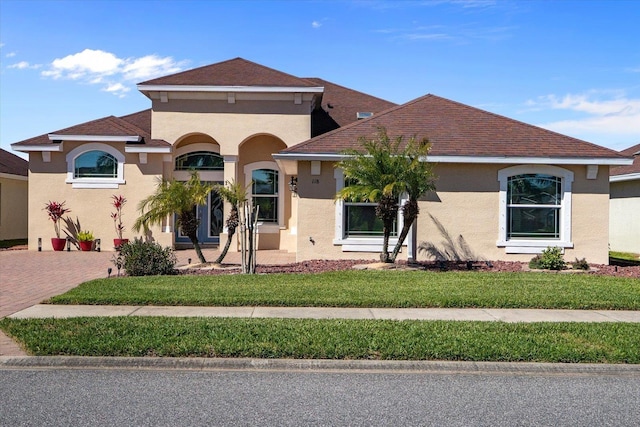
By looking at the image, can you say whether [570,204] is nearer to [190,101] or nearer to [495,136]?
[495,136]

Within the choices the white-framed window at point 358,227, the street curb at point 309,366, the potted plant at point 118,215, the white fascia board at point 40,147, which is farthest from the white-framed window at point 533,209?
the white fascia board at point 40,147

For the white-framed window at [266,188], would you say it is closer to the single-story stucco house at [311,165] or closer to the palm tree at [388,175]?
the single-story stucco house at [311,165]

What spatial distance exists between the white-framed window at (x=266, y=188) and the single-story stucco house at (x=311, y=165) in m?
0.04

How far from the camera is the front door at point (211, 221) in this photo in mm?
23547

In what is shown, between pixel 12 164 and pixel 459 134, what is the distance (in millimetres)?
21579

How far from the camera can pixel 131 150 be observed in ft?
68.1

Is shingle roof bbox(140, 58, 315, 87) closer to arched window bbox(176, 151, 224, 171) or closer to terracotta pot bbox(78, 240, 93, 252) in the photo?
arched window bbox(176, 151, 224, 171)

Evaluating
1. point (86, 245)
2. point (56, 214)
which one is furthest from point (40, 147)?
point (86, 245)

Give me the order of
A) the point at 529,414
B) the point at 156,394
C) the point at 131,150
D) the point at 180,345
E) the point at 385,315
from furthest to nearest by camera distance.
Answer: the point at 131,150 < the point at 385,315 < the point at 180,345 < the point at 156,394 < the point at 529,414

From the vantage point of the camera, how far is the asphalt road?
570 cm

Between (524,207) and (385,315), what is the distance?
8809mm

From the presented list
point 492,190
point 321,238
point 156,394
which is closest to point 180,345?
point 156,394

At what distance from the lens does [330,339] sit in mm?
8164

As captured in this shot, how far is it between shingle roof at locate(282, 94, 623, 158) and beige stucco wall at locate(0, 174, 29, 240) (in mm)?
16254
